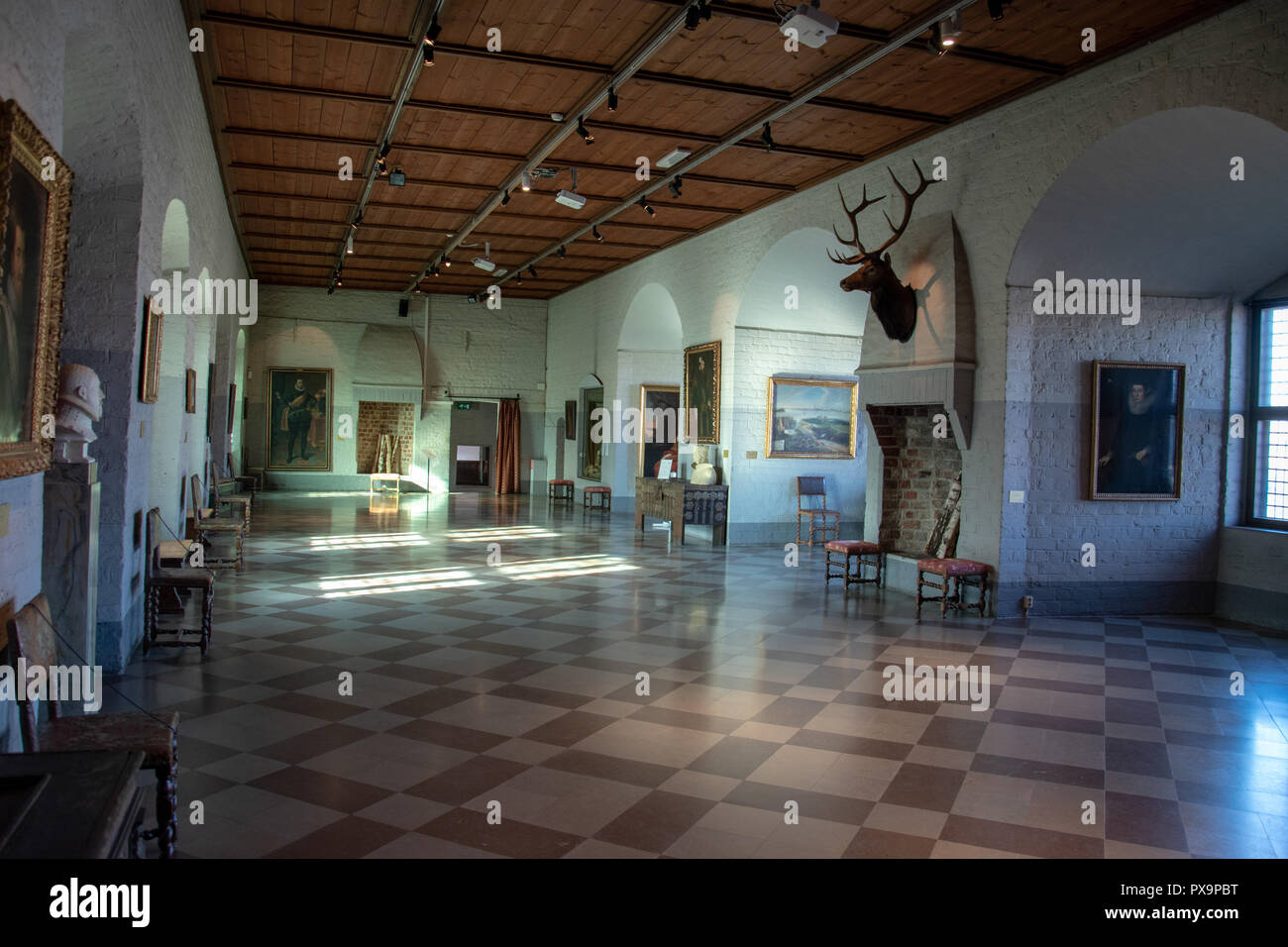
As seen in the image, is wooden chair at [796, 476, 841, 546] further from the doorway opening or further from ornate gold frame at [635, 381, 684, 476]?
the doorway opening

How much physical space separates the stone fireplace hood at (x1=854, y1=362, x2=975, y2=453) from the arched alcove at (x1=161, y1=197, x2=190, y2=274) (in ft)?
22.0

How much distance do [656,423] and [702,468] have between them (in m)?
4.40

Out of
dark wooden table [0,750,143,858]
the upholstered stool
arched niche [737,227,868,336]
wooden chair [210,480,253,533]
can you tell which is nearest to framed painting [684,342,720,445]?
arched niche [737,227,868,336]

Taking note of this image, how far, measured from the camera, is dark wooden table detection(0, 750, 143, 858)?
6.44 ft

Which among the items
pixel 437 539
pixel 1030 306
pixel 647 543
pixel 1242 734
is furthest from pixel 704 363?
pixel 1242 734

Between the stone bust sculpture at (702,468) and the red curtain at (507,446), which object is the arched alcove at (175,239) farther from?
the red curtain at (507,446)

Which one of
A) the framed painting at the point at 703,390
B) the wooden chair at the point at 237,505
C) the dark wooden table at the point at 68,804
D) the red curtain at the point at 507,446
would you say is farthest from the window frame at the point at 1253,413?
the red curtain at the point at 507,446

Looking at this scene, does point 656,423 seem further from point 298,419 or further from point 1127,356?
point 1127,356

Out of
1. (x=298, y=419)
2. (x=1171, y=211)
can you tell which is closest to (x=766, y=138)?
(x=1171, y=211)

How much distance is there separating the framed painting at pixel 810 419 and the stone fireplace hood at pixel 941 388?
371cm

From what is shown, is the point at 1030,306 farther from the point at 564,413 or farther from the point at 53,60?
the point at 564,413

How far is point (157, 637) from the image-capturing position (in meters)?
6.56

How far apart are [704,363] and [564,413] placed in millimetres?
7649
